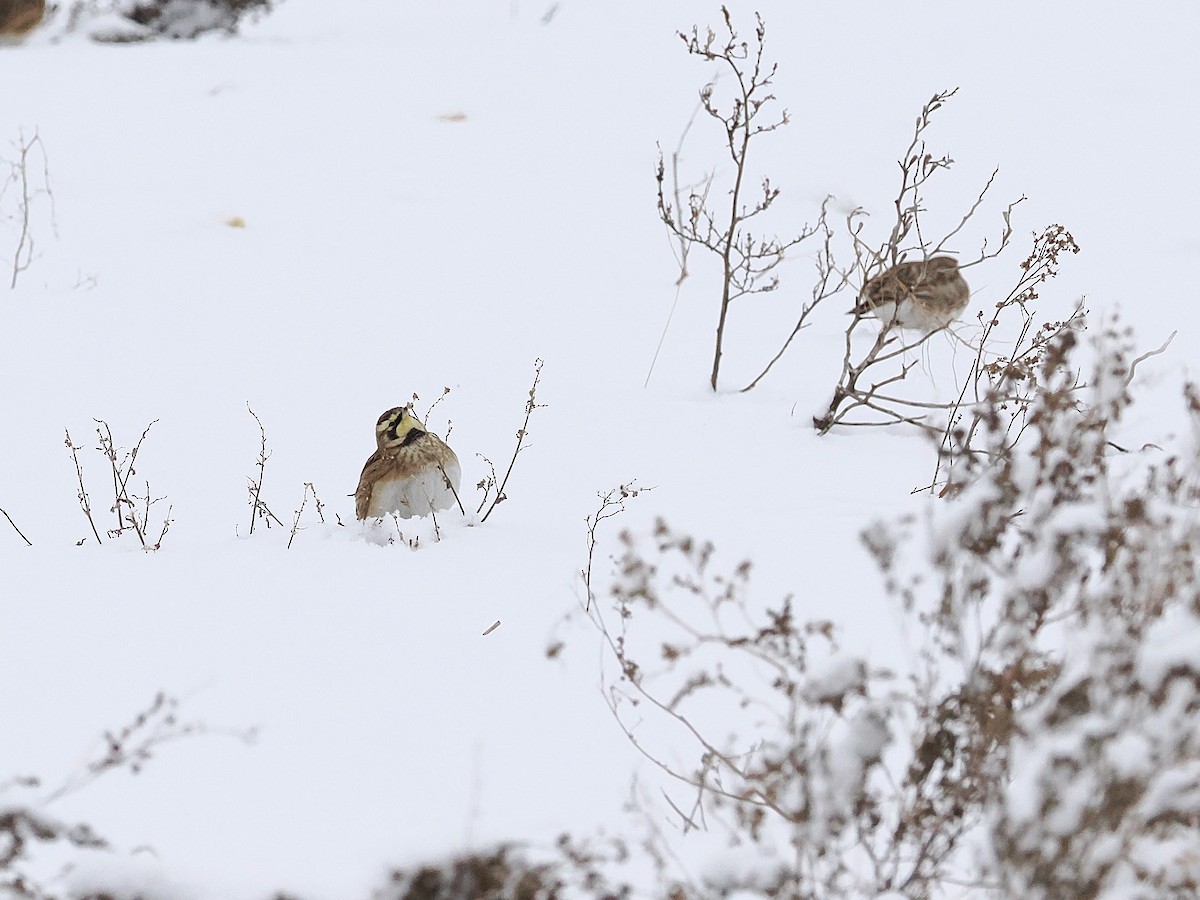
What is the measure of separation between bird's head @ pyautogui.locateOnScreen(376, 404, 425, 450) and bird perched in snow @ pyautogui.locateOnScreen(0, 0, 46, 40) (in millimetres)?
6813

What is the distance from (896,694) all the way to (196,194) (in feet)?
22.4

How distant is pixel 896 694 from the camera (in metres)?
2.13

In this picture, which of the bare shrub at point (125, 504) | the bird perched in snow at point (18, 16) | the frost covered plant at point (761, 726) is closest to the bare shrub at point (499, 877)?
the frost covered plant at point (761, 726)

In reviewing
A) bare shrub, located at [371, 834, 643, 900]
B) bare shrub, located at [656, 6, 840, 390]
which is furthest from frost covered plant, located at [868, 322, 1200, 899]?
bare shrub, located at [656, 6, 840, 390]

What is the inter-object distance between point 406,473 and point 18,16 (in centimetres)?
704

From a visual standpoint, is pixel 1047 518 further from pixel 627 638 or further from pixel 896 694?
pixel 627 638

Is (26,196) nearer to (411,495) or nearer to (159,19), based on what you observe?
(159,19)

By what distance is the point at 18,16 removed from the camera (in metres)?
9.81

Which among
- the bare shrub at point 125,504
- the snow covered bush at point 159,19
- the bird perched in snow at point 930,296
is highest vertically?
the snow covered bush at point 159,19

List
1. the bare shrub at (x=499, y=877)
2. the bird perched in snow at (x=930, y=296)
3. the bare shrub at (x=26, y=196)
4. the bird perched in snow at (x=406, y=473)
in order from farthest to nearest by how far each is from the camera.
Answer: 1. the bare shrub at (x=26, y=196)
2. the bird perched in snow at (x=930, y=296)
3. the bird perched in snow at (x=406, y=473)
4. the bare shrub at (x=499, y=877)

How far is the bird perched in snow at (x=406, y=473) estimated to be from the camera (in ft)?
15.4

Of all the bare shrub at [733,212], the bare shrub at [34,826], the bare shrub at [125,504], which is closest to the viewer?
the bare shrub at [34,826]

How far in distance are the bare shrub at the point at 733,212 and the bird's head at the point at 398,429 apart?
1.49 m

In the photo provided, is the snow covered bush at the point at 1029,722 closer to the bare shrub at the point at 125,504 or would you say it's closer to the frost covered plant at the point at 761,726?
the frost covered plant at the point at 761,726
